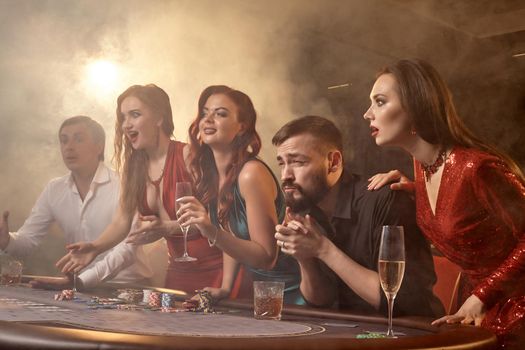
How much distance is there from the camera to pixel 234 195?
10.8ft

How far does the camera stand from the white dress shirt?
371cm

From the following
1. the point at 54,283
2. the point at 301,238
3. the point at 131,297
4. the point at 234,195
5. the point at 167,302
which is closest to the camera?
the point at 167,302

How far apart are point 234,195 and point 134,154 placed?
69cm

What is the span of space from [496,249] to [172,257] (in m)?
1.62

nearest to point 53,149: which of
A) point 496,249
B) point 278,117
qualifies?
point 278,117

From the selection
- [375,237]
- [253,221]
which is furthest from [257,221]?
[375,237]

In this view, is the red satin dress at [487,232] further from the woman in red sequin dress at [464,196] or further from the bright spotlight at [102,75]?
the bright spotlight at [102,75]

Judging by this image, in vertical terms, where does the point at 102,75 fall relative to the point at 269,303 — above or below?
above

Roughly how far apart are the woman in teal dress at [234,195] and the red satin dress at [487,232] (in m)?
0.76

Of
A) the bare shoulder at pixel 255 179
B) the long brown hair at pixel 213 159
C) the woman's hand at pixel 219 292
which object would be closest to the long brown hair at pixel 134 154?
the long brown hair at pixel 213 159

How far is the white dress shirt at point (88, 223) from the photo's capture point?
3.71m

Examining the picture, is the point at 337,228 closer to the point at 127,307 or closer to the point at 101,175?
→ the point at 127,307

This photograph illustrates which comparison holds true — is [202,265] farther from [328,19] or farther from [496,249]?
[496,249]

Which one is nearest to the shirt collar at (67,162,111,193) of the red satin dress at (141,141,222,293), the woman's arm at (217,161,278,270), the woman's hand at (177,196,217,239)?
the red satin dress at (141,141,222,293)
